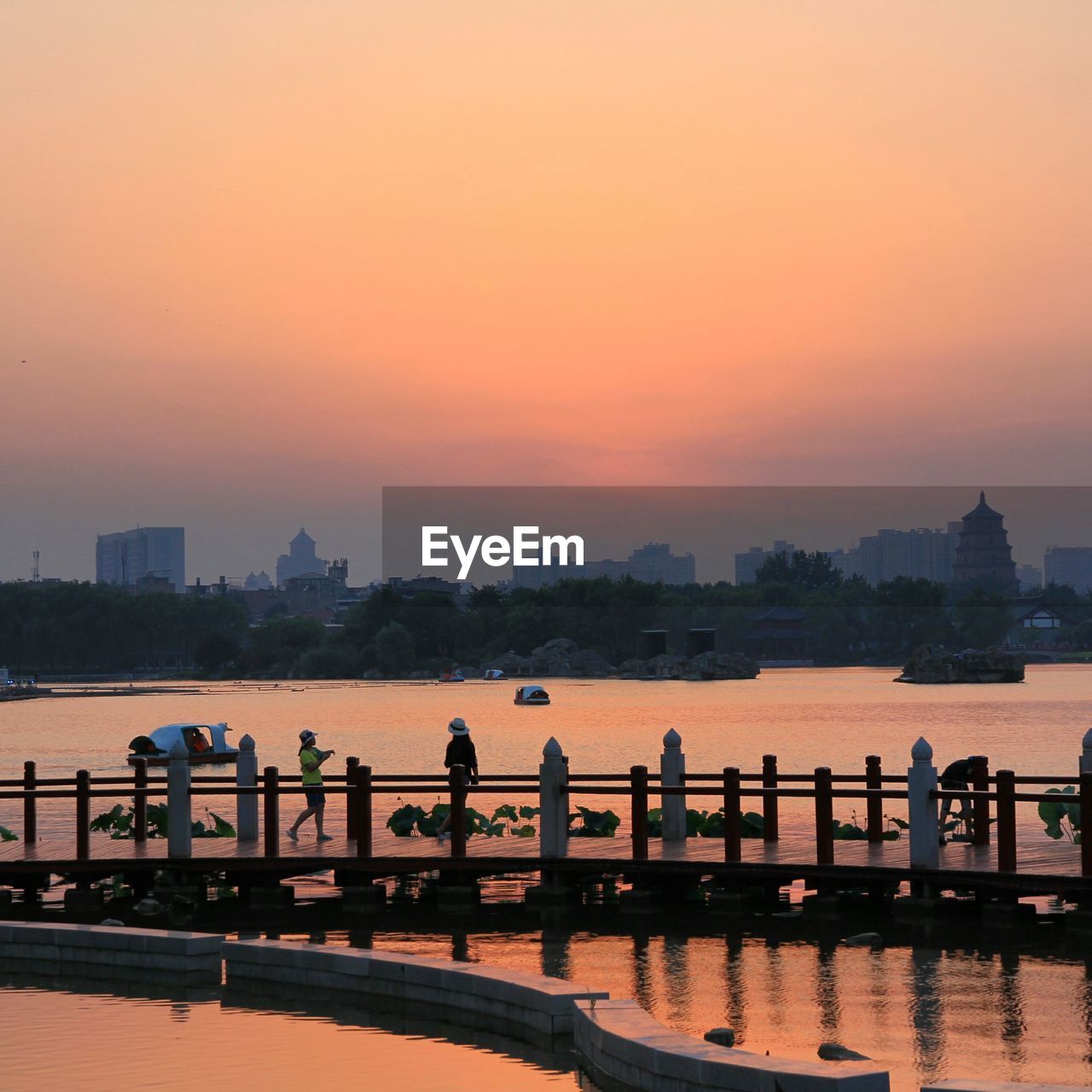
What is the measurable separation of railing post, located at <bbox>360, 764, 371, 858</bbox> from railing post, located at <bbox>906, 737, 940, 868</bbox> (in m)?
7.54

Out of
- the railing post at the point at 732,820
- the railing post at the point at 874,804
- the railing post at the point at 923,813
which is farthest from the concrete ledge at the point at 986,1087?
the railing post at the point at 874,804

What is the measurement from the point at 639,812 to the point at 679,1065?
12.8 metres

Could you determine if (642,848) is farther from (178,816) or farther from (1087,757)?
(178,816)

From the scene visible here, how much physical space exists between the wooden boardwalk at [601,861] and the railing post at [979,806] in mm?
223

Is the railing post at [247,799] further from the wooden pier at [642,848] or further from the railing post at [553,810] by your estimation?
the railing post at [553,810]

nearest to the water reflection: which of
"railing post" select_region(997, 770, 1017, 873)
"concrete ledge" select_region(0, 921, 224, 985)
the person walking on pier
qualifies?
"railing post" select_region(997, 770, 1017, 873)

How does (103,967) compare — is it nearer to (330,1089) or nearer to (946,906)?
(330,1089)

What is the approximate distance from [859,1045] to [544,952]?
6586mm

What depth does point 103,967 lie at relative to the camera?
1861 cm

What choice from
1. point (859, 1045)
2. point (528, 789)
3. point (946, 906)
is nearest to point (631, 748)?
point (528, 789)

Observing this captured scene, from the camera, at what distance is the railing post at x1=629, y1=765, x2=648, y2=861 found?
2458 centimetres

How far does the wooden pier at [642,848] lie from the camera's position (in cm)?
2258

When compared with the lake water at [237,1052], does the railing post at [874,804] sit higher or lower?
higher

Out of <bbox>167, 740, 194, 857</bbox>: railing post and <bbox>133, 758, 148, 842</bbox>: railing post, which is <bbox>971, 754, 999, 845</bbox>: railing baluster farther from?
<bbox>133, 758, 148, 842</bbox>: railing post
